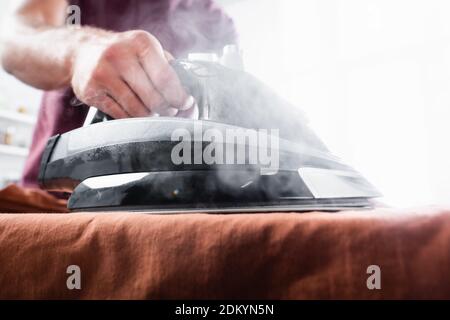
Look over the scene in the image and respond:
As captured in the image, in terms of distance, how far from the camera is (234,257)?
26 cm

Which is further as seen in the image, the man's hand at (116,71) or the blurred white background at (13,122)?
the blurred white background at (13,122)

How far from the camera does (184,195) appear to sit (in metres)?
0.44

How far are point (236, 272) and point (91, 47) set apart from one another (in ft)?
1.62

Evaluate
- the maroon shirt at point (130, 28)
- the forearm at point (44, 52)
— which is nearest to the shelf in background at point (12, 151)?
the maroon shirt at point (130, 28)

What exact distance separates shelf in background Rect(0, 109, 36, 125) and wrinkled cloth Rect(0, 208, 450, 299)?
2100 mm

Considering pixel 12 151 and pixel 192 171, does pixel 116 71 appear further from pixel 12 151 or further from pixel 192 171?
pixel 12 151

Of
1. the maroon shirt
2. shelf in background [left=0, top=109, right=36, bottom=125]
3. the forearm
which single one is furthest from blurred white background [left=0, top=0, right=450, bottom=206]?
shelf in background [left=0, top=109, right=36, bottom=125]

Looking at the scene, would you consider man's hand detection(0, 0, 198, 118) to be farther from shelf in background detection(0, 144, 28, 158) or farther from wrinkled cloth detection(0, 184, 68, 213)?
shelf in background detection(0, 144, 28, 158)

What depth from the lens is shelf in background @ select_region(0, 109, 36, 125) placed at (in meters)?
2.09

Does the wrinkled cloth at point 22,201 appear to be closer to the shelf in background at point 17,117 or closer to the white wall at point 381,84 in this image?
the white wall at point 381,84

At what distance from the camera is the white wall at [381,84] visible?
2.90 feet

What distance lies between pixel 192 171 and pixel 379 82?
0.77 m

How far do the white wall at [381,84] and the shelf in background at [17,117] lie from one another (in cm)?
151
